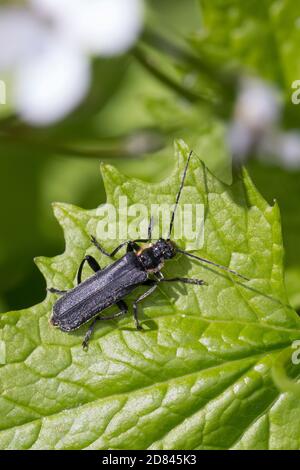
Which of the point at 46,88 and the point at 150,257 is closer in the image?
the point at 150,257

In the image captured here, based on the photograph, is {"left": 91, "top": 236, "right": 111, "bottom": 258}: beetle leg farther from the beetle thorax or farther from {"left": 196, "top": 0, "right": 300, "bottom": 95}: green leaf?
{"left": 196, "top": 0, "right": 300, "bottom": 95}: green leaf

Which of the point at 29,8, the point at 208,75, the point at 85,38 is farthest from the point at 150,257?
the point at 29,8

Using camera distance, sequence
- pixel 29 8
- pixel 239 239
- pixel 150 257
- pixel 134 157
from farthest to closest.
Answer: pixel 29 8
pixel 134 157
pixel 150 257
pixel 239 239

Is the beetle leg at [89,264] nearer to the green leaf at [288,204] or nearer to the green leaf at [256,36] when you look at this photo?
the green leaf at [288,204]

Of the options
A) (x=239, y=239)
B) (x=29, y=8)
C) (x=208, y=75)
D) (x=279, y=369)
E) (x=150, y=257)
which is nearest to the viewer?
(x=279, y=369)

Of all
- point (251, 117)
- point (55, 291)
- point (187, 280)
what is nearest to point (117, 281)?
point (55, 291)
